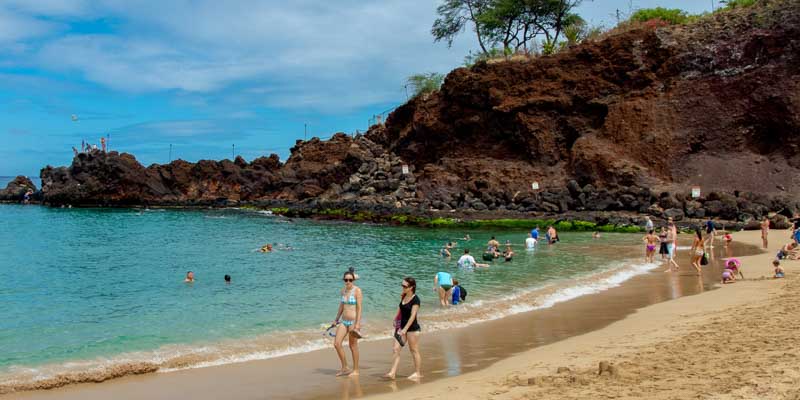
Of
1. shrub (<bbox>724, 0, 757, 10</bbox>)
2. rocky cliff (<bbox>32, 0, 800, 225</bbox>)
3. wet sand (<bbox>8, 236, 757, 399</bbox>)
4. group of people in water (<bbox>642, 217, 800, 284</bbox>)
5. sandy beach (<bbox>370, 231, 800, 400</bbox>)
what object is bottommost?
wet sand (<bbox>8, 236, 757, 399</bbox>)

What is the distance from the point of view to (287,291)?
19703 millimetres

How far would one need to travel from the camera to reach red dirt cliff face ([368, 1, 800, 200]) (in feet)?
146

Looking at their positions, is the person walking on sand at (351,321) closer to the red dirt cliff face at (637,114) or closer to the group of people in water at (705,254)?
the group of people in water at (705,254)

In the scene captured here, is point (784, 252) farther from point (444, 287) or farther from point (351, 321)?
point (351, 321)

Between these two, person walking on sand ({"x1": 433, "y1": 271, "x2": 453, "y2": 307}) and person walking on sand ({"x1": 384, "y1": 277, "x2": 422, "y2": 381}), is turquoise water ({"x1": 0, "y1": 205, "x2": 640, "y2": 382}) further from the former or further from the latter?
person walking on sand ({"x1": 384, "y1": 277, "x2": 422, "y2": 381})

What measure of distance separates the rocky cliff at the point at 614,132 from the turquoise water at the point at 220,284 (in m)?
10.0

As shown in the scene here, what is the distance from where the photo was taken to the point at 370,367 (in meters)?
10.7

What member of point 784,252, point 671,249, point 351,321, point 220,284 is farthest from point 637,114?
point 351,321

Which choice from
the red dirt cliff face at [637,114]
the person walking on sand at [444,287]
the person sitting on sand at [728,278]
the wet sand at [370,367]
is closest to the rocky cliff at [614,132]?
the red dirt cliff face at [637,114]

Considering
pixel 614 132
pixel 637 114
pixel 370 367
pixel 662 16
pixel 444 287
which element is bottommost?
pixel 370 367

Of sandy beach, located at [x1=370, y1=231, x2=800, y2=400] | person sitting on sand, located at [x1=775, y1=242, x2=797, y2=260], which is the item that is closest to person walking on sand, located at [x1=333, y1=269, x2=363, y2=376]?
sandy beach, located at [x1=370, y1=231, x2=800, y2=400]

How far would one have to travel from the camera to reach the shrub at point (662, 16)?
54500 mm

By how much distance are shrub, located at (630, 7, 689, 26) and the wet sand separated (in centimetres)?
4607

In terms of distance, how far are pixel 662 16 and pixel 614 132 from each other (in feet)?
47.6
